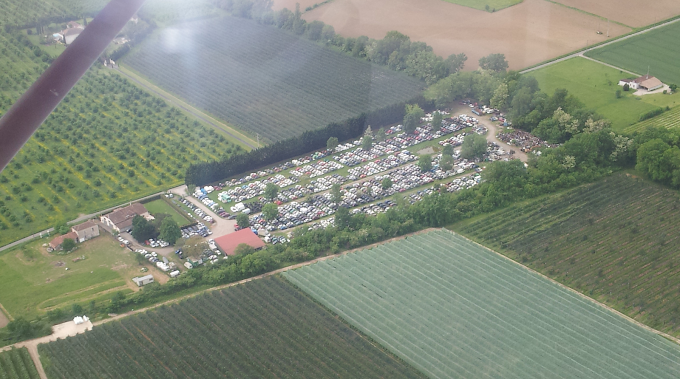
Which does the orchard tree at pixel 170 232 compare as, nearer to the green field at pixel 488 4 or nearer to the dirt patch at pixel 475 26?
the dirt patch at pixel 475 26

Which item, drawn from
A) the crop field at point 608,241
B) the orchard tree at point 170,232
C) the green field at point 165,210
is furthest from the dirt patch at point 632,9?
the orchard tree at point 170,232

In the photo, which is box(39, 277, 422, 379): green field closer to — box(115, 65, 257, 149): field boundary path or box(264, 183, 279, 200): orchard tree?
box(264, 183, 279, 200): orchard tree

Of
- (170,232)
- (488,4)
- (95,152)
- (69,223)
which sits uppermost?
(488,4)

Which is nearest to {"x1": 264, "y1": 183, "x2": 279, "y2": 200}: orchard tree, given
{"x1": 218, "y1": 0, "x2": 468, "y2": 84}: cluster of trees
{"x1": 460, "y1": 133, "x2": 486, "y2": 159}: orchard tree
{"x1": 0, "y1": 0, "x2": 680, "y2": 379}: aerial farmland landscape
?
{"x1": 0, "y1": 0, "x2": 680, "y2": 379}: aerial farmland landscape

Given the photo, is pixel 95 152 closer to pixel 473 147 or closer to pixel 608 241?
pixel 473 147

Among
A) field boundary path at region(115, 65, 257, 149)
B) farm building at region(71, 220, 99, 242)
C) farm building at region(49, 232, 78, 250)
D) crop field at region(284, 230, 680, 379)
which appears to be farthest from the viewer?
field boundary path at region(115, 65, 257, 149)

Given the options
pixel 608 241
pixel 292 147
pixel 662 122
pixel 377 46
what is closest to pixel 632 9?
pixel 662 122
